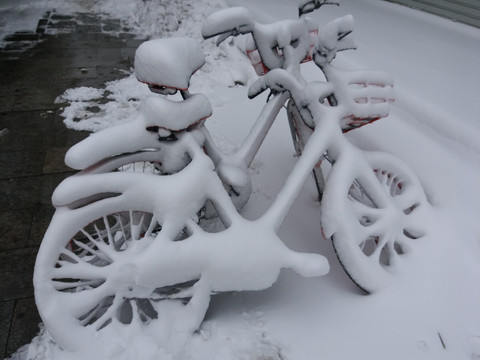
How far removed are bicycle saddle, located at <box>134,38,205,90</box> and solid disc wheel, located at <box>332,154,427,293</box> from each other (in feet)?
3.70

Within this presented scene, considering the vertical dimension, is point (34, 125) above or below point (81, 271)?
below

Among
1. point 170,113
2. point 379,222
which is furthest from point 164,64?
point 379,222

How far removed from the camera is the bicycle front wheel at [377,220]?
2270mm

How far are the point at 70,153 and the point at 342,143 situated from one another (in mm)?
1557

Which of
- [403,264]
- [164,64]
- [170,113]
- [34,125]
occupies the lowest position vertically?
[34,125]

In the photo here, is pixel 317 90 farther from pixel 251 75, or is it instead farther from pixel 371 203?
pixel 251 75

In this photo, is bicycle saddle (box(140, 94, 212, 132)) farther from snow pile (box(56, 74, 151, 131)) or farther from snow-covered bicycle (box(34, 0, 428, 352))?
snow pile (box(56, 74, 151, 131))

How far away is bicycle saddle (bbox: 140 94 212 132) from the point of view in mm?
2006

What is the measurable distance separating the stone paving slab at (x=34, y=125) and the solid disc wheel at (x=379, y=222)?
183 centimetres

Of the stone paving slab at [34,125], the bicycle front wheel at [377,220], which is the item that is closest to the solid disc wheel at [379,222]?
the bicycle front wheel at [377,220]

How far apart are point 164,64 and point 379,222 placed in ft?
5.07

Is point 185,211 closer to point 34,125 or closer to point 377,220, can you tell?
point 377,220

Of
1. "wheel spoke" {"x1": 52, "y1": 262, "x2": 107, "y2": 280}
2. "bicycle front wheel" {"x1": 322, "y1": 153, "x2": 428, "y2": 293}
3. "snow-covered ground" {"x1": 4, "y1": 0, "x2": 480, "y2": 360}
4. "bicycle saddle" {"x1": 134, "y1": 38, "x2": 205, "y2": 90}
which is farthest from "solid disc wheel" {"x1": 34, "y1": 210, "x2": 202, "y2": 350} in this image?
"bicycle front wheel" {"x1": 322, "y1": 153, "x2": 428, "y2": 293}

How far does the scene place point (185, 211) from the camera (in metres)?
2.05
